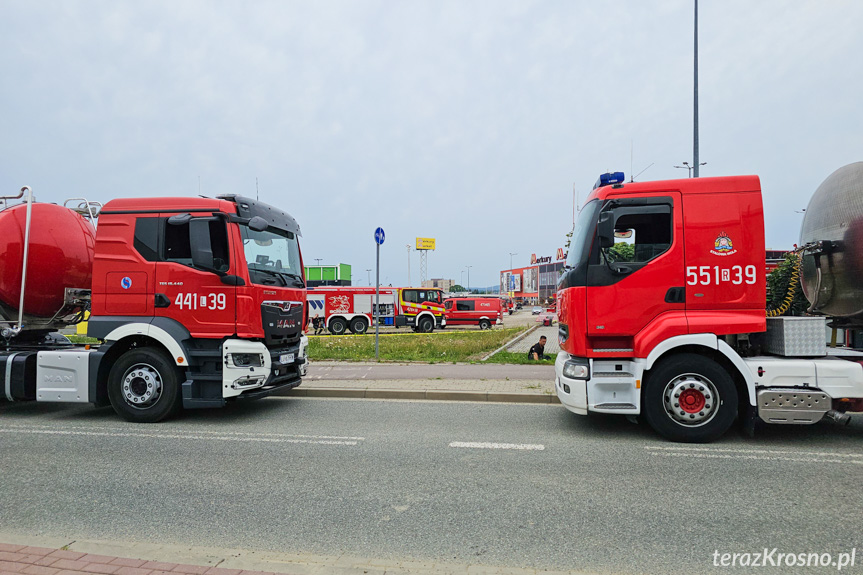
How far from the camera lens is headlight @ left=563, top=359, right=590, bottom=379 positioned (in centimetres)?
624

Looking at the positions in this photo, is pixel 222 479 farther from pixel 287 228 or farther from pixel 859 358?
pixel 859 358

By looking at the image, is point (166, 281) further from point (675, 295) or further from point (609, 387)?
point (675, 295)

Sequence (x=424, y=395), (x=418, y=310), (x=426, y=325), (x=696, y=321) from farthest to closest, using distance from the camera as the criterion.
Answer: (x=418, y=310), (x=426, y=325), (x=424, y=395), (x=696, y=321)

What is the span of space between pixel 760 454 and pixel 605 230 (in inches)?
111

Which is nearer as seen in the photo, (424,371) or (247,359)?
A: (247,359)

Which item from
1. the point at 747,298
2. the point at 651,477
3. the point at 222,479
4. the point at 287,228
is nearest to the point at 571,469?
the point at 651,477

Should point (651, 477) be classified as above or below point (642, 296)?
below

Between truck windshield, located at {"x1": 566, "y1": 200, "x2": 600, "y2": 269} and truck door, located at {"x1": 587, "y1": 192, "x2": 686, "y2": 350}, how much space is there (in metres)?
0.12

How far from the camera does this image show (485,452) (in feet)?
18.6

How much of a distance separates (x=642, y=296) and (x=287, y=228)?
17.2 feet

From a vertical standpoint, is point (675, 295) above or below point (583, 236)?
below

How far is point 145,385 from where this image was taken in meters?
7.21

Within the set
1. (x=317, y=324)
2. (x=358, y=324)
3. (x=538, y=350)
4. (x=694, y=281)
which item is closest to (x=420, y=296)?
(x=358, y=324)

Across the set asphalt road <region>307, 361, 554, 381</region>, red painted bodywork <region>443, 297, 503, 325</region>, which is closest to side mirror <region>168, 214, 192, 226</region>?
asphalt road <region>307, 361, 554, 381</region>
